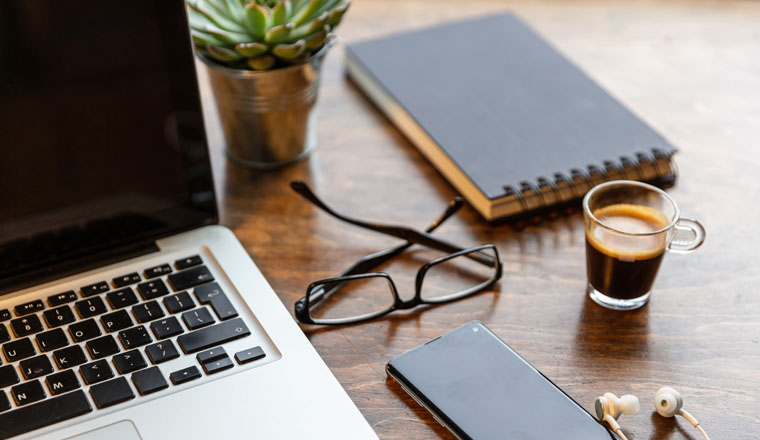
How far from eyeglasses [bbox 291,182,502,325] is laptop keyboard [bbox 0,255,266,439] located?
0.10 m

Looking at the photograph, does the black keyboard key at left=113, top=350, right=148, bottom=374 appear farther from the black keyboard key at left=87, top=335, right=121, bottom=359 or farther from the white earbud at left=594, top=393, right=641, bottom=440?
the white earbud at left=594, top=393, right=641, bottom=440

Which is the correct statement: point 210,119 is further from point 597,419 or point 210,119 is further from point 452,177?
point 597,419

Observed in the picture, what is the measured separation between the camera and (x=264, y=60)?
89 centimetres

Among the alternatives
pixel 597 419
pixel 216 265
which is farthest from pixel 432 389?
pixel 216 265

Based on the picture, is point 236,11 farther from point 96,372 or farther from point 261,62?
point 96,372

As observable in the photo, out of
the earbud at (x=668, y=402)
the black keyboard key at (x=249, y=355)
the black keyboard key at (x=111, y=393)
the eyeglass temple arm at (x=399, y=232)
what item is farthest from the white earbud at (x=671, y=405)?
the black keyboard key at (x=111, y=393)

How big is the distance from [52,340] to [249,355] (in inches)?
6.9

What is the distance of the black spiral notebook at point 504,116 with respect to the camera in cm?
91

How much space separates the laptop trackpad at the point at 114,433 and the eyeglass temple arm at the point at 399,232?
1.12 ft

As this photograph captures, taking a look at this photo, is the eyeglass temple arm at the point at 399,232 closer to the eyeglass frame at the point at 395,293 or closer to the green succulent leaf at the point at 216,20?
the eyeglass frame at the point at 395,293

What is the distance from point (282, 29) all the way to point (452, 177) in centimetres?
27

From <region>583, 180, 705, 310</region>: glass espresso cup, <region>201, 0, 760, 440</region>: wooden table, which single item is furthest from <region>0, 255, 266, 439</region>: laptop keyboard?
<region>583, 180, 705, 310</region>: glass espresso cup

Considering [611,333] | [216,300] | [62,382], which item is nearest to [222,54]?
[216,300]

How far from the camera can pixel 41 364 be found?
67 centimetres
